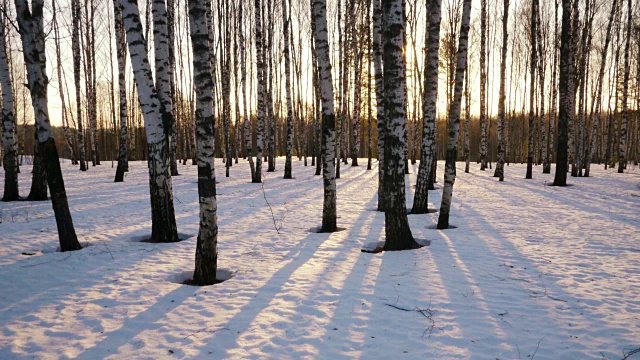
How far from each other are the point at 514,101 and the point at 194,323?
121ft

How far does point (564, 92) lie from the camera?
43.3 feet

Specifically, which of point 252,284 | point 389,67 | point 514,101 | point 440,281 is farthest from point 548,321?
point 514,101

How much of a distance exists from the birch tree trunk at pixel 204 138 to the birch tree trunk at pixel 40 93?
106 inches

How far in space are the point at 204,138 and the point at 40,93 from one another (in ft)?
10.6

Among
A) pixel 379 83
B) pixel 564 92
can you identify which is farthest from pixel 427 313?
pixel 564 92

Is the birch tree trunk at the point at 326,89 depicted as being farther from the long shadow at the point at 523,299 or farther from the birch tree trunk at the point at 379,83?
the long shadow at the point at 523,299

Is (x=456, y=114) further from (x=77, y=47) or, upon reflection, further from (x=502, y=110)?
(x=77, y=47)

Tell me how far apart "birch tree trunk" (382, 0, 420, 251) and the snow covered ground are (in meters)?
1.03

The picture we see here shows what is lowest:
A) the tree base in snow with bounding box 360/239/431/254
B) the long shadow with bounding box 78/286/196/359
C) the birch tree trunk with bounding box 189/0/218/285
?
the long shadow with bounding box 78/286/196/359

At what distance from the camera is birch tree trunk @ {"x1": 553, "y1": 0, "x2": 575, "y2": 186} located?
12922mm

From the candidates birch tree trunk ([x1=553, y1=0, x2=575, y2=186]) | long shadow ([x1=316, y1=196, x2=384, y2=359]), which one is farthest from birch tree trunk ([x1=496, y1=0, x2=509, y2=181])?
long shadow ([x1=316, y1=196, x2=384, y2=359])

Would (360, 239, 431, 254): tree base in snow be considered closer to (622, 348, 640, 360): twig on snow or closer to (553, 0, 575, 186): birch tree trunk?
(622, 348, 640, 360): twig on snow

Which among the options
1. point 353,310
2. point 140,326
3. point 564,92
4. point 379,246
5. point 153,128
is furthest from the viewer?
point 564,92

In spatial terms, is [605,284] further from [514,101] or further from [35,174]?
[514,101]
